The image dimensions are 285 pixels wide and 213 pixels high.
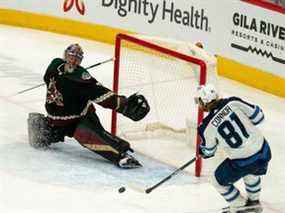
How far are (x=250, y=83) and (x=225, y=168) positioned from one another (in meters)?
3.44

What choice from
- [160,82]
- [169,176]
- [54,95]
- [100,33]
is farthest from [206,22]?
[169,176]

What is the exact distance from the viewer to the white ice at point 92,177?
5.82 m

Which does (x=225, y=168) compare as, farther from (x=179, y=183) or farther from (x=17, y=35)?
(x=17, y=35)

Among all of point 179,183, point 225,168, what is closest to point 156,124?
point 179,183

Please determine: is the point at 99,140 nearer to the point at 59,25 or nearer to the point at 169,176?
the point at 169,176

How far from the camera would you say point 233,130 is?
5.43 meters

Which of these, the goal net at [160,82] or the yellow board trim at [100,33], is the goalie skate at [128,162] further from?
the yellow board trim at [100,33]

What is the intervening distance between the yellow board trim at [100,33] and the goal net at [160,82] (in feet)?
5.64

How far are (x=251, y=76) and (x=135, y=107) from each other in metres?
2.47

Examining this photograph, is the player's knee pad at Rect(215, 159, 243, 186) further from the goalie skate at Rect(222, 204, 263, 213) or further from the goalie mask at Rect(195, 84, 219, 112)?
the goalie mask at Rect(195, 84, 219, 112)

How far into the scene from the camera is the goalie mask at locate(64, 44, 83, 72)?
6539mm

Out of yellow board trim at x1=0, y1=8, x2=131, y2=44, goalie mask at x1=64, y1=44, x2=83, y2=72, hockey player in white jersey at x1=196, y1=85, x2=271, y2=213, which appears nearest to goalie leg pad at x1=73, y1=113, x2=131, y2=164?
goalie mask at x1=64, y1=44, x2=83, y2=72

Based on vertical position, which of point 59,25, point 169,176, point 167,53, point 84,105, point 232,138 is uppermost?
point 167,53

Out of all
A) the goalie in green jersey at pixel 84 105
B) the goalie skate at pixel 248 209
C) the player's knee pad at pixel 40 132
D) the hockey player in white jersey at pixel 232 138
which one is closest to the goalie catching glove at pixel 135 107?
the goalie in green jersey at pixel 84 105
